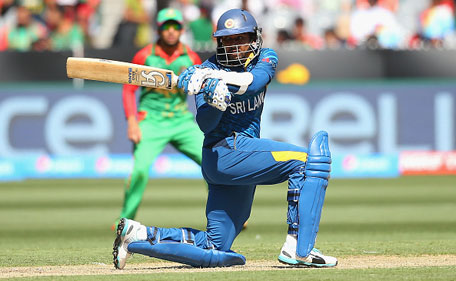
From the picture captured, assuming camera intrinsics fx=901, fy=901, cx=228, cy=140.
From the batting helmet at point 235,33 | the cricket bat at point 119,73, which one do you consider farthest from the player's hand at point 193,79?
the batting helmet at point 235,33

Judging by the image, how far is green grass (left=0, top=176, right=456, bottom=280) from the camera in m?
6.53

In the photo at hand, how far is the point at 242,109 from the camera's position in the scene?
553 cm

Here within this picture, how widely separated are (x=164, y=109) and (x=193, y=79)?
127 inches

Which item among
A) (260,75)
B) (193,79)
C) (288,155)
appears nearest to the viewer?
(193,79)

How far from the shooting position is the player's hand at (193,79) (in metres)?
A: 5.18

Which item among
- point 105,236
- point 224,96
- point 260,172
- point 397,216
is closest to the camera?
point 224,96

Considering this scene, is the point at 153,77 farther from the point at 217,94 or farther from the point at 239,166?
the point at 239,166

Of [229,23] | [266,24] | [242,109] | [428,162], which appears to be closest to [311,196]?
[242,109]

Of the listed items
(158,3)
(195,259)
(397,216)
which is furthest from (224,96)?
(158,3)

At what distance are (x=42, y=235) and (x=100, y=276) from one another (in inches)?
127

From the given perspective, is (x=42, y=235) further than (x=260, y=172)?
Yes

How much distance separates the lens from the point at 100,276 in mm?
5414

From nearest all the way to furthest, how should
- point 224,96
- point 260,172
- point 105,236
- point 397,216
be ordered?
point 224,96 → point 260,172 → point 105,236 → point 397,216

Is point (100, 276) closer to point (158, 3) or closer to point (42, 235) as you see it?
point (42, 235)
